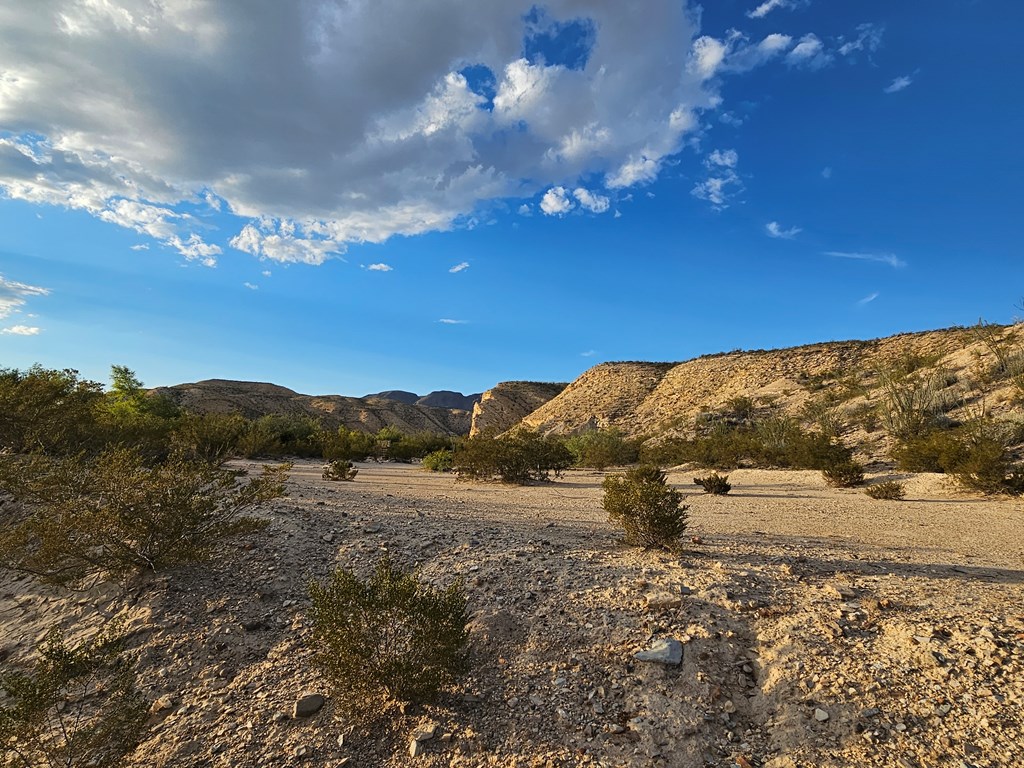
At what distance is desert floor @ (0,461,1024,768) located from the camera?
3324 millimetres

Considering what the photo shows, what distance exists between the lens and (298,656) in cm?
459

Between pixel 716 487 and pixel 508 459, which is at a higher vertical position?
pixel 508 459

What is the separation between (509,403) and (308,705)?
68509 mm

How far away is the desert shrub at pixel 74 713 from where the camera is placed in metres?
3.35

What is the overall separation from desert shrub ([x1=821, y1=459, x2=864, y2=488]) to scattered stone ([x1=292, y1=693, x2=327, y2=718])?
589 inches

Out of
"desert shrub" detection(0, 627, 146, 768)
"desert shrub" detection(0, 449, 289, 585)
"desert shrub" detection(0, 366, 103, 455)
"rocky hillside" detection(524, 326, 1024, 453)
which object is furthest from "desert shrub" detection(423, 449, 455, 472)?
"desert shrub" detection(0, 627, 146, 768)

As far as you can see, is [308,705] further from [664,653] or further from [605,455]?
[605,455]

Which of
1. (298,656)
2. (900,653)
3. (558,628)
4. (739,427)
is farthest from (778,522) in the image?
(739,427)

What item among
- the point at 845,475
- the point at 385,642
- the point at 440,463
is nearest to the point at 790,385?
the point at 845,475

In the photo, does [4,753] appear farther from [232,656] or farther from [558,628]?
[558,628]

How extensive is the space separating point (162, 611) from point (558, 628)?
4.07 metres

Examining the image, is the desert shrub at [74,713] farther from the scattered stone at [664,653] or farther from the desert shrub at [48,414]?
the desert shrub at [48,414]

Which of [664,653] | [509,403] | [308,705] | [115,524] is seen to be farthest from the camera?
[509,403]

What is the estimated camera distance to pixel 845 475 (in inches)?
571
